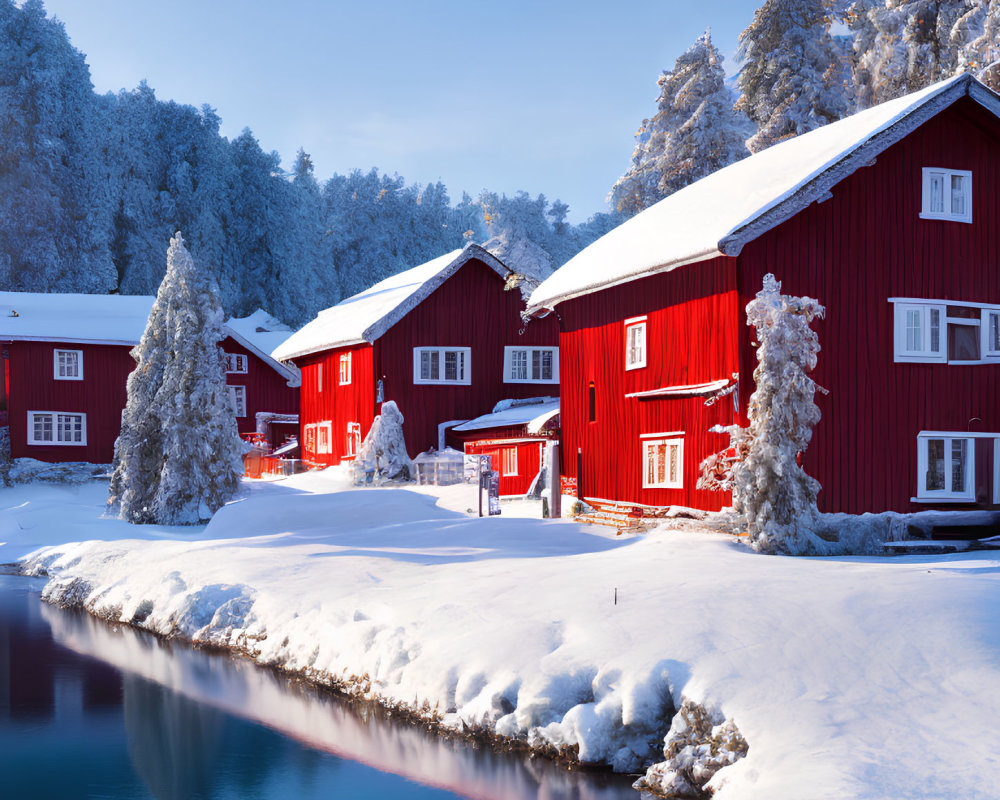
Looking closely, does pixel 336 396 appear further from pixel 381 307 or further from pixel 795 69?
pixel 795 69

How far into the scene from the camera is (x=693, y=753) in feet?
35.0

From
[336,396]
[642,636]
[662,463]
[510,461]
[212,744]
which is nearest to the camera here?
[642,636]

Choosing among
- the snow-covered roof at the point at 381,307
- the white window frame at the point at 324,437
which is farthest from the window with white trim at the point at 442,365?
the white window frame at the point at 324,437

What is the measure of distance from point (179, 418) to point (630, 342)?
1634 centimetres

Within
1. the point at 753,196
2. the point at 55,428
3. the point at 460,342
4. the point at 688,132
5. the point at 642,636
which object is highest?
the point at 688,132

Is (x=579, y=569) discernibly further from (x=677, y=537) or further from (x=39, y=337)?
(x=39, y=337)

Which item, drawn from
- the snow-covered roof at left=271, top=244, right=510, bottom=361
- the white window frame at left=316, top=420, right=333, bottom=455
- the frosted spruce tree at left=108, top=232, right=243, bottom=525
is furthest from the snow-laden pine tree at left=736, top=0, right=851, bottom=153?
the frosted spruce tree at left=108, top=232, right=243, bottom=525

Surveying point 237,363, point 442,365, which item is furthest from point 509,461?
point 237,363

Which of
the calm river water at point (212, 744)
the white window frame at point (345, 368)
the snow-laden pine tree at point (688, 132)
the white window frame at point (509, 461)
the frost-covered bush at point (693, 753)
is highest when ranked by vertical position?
the snow-laden pine tree at point (688, 132)

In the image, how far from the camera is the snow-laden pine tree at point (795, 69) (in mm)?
47625

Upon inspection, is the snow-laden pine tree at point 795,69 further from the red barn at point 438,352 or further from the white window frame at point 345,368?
the white window frame at point 345,368

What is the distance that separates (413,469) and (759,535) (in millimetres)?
21200

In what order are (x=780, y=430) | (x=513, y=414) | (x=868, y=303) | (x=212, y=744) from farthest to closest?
(x=513, y=414) < (x=868, y=303) < (x=780, y=430) < (x=212, y=744)

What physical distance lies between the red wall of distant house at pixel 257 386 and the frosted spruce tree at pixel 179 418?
1882 centimetres
